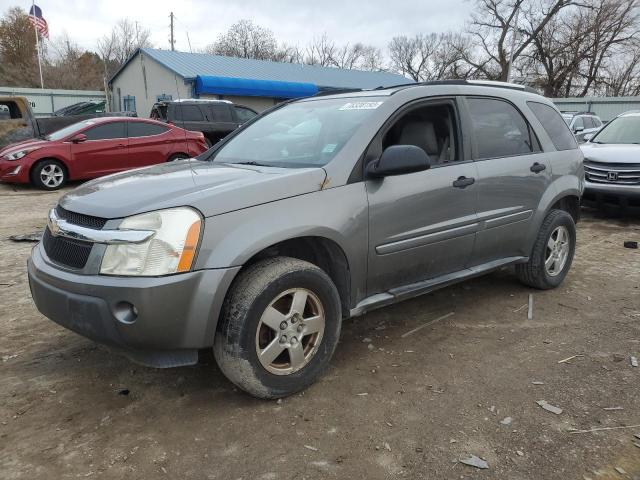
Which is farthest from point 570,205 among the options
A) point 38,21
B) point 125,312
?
point 38,21

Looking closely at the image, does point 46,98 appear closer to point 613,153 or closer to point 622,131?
point 622,131

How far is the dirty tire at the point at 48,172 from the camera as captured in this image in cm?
1015

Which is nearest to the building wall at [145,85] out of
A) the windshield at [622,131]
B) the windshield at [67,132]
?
the windshield at [67,132]

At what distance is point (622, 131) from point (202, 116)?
9771 mm

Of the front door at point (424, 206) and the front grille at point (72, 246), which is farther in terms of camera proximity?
the front door at point (424, 206)

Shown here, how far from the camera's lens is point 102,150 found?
10.6m

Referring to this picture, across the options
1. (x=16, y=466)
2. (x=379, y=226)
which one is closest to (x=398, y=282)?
(x=379, y=226)

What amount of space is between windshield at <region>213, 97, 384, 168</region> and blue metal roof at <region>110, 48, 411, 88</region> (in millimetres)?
21947

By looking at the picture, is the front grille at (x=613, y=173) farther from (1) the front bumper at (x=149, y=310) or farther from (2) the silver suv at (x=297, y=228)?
(1) the front bumper at (x=149, y=310)

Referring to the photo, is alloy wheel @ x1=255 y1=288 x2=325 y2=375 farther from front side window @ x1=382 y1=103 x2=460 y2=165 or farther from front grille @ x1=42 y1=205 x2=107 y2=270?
front side window @ x1=382 y1=103 x2=460 y2=165

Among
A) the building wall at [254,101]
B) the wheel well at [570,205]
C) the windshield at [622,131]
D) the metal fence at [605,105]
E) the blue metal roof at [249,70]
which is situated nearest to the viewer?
the wheel well at [570,205]

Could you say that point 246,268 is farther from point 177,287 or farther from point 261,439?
point 261,439

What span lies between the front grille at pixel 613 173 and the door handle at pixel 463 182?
17.0ft

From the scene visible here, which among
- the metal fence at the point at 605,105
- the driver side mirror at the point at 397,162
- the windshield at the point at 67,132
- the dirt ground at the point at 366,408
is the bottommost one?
the dirt ground at the point at 366,408
